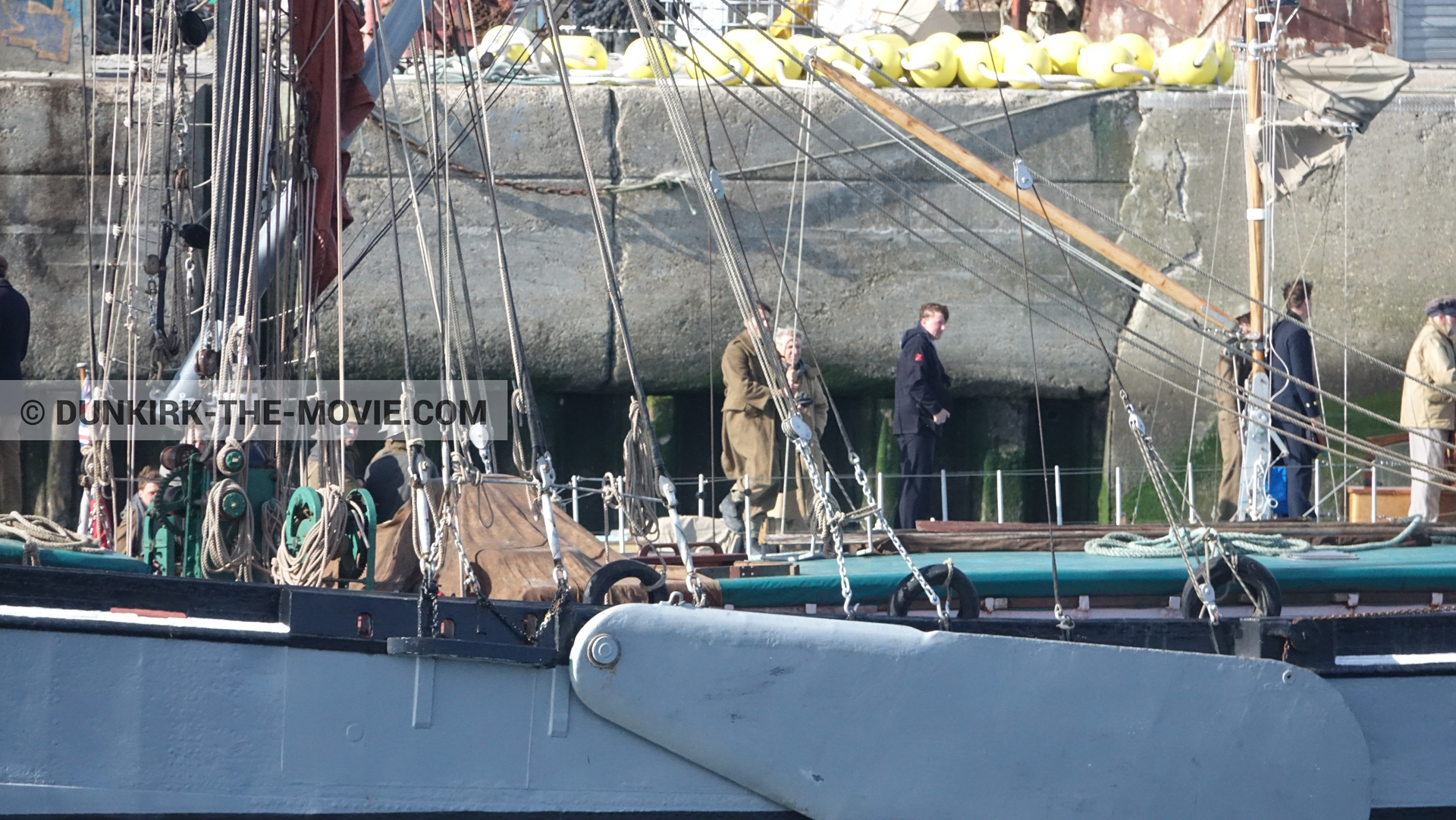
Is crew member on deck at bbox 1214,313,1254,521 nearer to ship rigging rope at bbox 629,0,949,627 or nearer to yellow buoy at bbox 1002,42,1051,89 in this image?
yellow buoy at bbox 1002,42,1051,89

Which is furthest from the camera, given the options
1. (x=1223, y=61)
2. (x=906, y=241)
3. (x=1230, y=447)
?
(x=1223, y=61)

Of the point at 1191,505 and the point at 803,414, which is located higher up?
the point at 803,414

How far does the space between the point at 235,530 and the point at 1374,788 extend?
12.4 ft

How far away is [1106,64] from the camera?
34.5 ft

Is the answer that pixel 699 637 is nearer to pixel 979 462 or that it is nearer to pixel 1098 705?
pixel 1098 705

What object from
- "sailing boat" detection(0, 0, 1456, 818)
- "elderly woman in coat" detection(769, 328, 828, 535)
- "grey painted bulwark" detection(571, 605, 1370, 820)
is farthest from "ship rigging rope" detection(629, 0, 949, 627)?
"elderly woman in coat" detection(769, 328, 828, 535)

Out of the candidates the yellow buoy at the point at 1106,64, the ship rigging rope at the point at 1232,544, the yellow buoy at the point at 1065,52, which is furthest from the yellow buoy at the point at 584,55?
the ship rigging rope at the point at 1232,544

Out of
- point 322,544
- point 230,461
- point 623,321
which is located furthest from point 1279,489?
point 230,461

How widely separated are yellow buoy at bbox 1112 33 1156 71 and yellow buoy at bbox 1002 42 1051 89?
1.77ft

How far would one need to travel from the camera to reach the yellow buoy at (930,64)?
1057 centimetres

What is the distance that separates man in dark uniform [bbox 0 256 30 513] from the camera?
320 inches

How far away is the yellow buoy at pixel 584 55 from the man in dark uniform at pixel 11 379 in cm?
360

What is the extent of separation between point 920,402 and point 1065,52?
10.0 ft

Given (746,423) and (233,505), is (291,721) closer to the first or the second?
(233,505)
